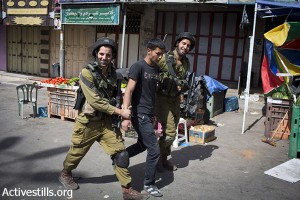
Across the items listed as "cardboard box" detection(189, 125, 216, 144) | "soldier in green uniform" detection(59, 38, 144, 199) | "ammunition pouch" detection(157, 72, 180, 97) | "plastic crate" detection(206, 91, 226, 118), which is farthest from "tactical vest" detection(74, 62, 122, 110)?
"plastic crate" detection(206, 91, 226, 118)

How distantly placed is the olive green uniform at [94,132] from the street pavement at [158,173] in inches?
19.0

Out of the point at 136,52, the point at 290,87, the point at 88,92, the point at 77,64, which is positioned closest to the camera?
the point at 88,92

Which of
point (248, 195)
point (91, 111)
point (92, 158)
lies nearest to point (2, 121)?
point (92, 158)

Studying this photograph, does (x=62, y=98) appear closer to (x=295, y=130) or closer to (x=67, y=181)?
(x=67, y=181)

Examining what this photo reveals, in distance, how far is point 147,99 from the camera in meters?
3.76

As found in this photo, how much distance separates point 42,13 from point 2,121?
8.68 meters

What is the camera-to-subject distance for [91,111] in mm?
3453

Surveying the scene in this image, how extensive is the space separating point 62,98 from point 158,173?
3906 millimetres

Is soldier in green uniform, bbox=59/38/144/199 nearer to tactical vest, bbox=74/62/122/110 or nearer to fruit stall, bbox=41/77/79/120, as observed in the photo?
tactical vest, bbox=74/62/122/110

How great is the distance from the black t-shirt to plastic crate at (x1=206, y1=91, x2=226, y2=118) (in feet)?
15.6

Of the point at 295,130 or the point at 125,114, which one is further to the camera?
the point at 295,130

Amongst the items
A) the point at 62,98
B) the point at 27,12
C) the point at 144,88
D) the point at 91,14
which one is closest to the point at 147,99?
the point at 144,88

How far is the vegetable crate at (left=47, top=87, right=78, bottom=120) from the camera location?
24.1ft

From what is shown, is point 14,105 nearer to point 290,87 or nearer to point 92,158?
point 92,158
